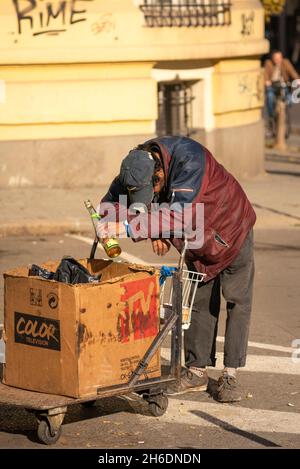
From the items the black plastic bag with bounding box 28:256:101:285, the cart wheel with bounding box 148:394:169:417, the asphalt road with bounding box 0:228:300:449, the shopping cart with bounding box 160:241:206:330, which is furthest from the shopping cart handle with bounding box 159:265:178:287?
the asphalt road with bounding box 0:228:300:449

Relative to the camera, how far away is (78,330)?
6.73 m

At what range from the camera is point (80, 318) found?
22.0ft

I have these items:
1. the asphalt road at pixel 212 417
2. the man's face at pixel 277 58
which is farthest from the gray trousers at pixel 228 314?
the man's face at pixel 277 58

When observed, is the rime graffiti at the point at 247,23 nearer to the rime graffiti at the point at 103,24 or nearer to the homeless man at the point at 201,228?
the rime graffiti at the point at 103,24

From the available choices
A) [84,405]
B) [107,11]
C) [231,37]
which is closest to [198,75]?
[231,37]

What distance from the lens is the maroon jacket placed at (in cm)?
711

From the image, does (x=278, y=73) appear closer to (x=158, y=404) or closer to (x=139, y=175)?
(x=158, y=404)

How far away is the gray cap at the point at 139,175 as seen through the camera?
6.89 metres

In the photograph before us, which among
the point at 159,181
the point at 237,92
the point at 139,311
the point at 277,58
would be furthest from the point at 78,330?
the point at 277,58

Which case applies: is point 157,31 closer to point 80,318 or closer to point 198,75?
point 198,75

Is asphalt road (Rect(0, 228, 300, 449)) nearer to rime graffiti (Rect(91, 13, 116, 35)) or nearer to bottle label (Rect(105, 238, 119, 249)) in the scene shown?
bottle label (Rect(105, 238, 119, 249))

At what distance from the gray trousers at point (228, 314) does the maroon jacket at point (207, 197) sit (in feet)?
0.42

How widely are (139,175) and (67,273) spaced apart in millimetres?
762

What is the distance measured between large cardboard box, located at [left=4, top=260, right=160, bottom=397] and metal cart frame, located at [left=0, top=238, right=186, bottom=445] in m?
0.05
